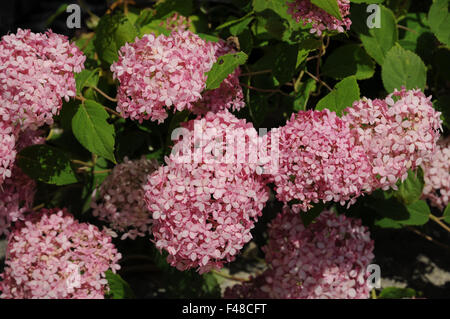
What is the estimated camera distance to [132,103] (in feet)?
3.30

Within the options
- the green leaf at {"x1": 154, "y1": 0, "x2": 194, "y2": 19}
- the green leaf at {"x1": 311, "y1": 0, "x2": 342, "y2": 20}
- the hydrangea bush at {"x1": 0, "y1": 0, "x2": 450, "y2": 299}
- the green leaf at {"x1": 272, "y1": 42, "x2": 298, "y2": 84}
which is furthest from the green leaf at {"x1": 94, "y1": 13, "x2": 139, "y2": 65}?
the green leaf at {"x1": 311, "y1": 0, "x2": 342, "y2": 20}

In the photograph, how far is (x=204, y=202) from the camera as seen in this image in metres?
0.94

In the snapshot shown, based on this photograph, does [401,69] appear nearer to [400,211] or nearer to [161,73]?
[400,211]

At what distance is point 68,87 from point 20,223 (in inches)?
16.8

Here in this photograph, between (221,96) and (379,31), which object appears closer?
(221,96)

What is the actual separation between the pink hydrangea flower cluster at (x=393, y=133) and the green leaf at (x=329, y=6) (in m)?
0.20

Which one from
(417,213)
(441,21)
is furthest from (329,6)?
(417,213)

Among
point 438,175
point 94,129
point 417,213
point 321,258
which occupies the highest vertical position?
point 94,129

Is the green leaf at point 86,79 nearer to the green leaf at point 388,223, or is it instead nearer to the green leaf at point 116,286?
the green leaf at point 116,286

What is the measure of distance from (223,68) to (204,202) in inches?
11.5

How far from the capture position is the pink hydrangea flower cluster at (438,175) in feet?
4.24

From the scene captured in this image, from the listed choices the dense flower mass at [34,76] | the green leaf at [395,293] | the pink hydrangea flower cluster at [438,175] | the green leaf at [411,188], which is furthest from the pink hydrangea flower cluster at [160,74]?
the green leaf at [395,293]

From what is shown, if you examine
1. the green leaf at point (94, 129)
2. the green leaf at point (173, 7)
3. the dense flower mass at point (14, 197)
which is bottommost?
the dense flower mass at point (14, 197)

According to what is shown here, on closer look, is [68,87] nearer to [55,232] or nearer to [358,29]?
[55,232]
